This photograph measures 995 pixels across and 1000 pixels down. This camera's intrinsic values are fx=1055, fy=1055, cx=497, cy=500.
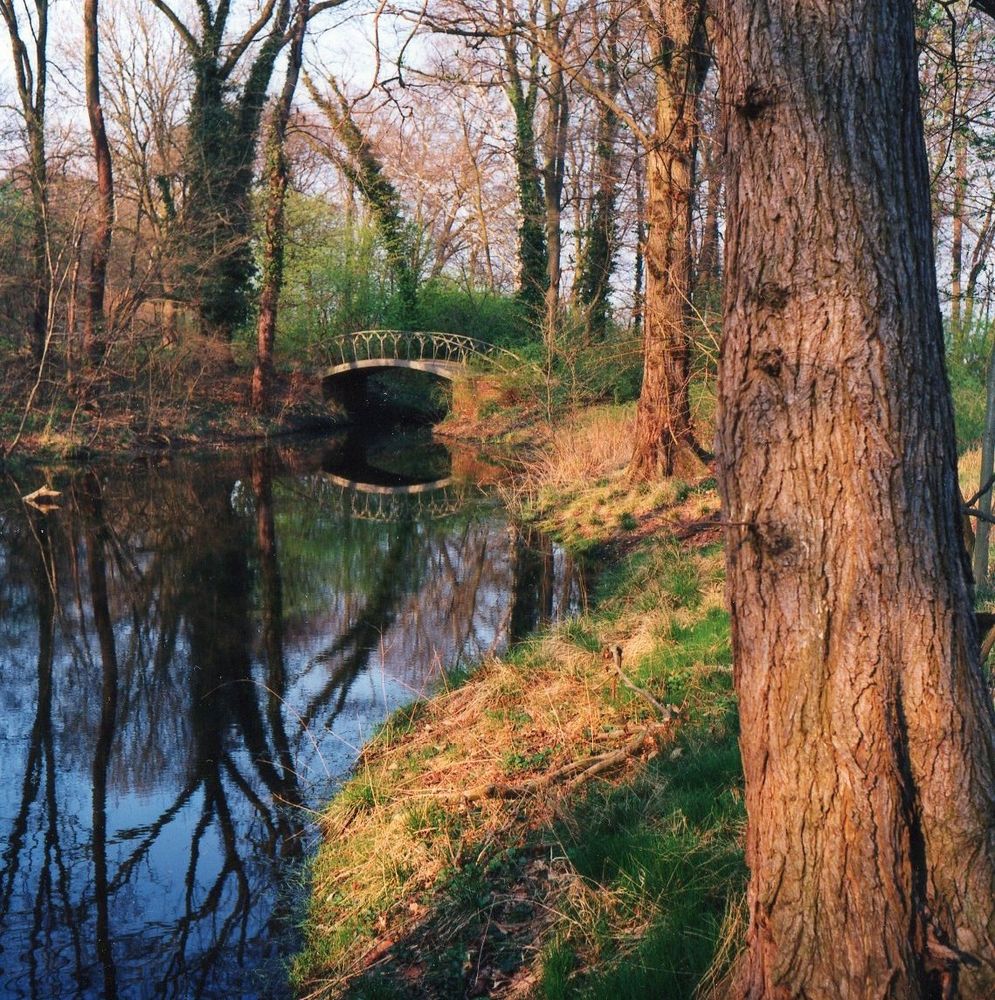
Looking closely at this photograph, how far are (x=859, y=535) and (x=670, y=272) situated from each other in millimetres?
8886

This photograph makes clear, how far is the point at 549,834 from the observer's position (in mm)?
4270

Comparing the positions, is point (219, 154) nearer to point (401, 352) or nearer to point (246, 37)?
point (246, 37)

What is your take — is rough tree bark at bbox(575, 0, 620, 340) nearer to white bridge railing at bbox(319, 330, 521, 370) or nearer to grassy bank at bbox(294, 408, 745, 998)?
white bridge railing at bbox(319, 330, 521, 370)

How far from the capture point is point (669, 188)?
11.1 m

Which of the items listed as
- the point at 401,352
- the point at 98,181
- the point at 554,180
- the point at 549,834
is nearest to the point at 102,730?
the point at 549,834

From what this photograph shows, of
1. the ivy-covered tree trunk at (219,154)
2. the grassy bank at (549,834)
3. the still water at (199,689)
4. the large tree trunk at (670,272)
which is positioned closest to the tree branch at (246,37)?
the ivy-covered tree trunk at (219,154)

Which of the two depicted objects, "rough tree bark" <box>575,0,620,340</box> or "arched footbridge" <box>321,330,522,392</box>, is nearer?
"rough tree bark" <box>575,0,620,340</box>

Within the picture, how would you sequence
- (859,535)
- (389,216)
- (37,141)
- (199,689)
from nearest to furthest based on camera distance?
(859,535) < (199,689) < (37,141) < (389,216)

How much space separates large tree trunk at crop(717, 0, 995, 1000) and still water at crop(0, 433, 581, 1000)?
247 cm

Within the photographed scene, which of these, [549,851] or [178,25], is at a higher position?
[178,25]

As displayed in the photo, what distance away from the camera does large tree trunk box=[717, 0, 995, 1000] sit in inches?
96.1

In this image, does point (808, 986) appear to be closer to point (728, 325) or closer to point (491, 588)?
point (728, 325)

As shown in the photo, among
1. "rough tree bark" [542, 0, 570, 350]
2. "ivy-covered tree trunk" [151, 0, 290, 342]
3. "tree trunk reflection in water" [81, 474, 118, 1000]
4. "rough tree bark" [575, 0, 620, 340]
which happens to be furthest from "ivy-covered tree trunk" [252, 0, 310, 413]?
"tree trunk reflection in water" [81, 474, 118, 1000]

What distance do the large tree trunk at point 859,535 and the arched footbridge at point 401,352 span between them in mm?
23299
